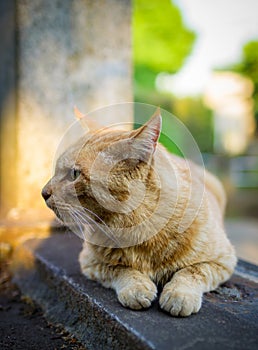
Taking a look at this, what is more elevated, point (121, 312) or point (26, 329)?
point (121, 312)

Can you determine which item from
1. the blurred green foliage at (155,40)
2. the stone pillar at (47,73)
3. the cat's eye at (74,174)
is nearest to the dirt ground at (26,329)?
the cat's eye at (74,174)

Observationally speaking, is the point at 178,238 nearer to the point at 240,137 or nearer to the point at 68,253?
the point at 68,253

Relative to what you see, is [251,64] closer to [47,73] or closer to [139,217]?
[47,73]

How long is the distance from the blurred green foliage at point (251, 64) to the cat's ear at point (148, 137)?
622 inches

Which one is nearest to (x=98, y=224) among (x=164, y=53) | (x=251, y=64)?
(x=164, y=53)

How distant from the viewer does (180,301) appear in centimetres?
157

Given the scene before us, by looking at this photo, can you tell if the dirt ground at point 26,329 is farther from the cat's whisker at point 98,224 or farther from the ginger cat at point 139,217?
the cat's whisker at point 98,224

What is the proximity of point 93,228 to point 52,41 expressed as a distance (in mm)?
1785

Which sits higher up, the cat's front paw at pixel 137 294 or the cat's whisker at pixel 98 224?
the cat's whisker at pixel 98 224

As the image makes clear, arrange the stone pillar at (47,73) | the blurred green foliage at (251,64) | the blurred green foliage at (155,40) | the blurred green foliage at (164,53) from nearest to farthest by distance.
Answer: the stone pillar at (47,73) < the blurred green foliage at (164,53) < the blurred green foliage at (155,40) < the blurred green foliage at (251,64)

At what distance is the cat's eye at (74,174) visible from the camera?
1.74 m

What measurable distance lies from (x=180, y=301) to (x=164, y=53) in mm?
16111

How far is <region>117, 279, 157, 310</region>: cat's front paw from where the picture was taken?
63.9 inches

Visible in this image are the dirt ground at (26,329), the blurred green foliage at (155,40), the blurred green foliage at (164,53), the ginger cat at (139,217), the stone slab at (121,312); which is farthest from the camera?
the blurred green foliage at (155,40)
